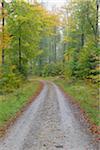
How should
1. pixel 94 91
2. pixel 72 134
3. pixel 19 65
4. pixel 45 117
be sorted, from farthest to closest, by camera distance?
1. pixel 19 65
2. pixel 94 91
3. pixel 45 117
4. pixel 72 134

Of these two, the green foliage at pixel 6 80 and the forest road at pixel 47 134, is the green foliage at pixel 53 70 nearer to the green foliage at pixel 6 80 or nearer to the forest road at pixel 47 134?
the green foliage at pixel 6 80

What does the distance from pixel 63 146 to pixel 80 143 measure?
77cm

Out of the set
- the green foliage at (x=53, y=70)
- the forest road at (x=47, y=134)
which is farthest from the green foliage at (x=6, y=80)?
the green foliage at (x=53, y=70)

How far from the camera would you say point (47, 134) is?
12477 mm

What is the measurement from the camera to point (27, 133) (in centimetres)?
1265

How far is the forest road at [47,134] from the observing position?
10.7 metres

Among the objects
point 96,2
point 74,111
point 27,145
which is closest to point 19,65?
point 96,2

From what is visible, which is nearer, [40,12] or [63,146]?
[63,146]

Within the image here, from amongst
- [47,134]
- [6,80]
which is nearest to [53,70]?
[6,80]

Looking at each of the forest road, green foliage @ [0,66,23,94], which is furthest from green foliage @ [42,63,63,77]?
the forest road

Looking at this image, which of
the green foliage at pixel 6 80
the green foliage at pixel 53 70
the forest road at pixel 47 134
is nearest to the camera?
the forest road at pixel 47 134

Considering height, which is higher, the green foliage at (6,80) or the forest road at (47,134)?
the green foliage at (6,80)

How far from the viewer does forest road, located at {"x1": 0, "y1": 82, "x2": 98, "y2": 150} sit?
35.2ft

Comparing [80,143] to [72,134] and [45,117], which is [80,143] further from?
[45,117]
